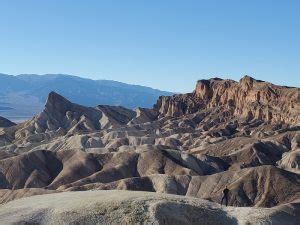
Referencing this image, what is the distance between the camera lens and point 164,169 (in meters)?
109

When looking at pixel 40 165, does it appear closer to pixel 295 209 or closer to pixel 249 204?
pixel 249 204

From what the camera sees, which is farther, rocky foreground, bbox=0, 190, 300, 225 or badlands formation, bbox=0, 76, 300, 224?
badlands formation, bbox=0, 76, 300, 224

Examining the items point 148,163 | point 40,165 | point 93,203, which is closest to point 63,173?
point 40,165

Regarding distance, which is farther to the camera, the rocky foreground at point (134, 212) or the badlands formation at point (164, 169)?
the badlands formation at point (164, 169)

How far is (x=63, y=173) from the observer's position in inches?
4380

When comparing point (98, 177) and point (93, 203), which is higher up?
point (93, 203)

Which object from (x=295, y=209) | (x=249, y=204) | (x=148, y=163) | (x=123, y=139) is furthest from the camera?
(x=123, y=139)

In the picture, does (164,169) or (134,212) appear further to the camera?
(164,169)

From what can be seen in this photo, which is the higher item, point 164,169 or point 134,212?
point 134,212

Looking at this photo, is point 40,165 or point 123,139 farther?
point 123,139

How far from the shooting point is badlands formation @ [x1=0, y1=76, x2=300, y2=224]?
1777 inches

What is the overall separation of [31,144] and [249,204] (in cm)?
8539

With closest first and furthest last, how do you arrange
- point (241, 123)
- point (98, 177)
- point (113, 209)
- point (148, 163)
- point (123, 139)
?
point (113, 209) < point (98, 177) < point (148, 163) < point (123, 139) < point (241, 123)

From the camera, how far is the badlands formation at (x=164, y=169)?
148 feet
